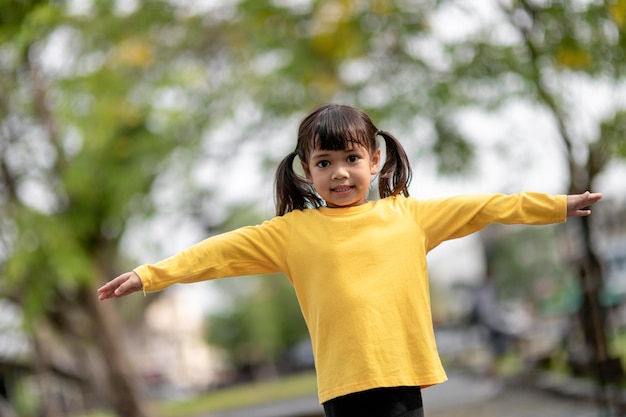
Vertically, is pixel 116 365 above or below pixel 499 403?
above

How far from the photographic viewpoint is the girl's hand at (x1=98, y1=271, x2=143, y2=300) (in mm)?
2971

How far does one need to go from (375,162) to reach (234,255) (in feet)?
1.87

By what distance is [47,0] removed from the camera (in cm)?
1002

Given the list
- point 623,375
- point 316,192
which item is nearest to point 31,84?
point 623,375

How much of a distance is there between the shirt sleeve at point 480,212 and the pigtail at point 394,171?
15 cm

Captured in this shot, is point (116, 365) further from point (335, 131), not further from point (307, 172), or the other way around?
point (335, 131)

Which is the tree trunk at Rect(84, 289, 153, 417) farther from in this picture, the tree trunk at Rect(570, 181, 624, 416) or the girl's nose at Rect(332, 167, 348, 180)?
the girl's nose at Rect(332, 167, 348, 180)

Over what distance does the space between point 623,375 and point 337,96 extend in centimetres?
490

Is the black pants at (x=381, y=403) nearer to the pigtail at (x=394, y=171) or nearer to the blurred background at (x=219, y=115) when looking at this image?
the pigtail at (x=394, y=171)

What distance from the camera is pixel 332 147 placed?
10.2 feet

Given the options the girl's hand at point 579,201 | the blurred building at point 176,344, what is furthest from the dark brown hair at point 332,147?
the blurred building at point 176,344

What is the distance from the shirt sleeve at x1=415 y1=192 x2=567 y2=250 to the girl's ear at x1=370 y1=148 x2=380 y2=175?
19 cm

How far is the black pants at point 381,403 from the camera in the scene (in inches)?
120

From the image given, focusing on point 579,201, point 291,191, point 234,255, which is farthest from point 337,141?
point 579,201
